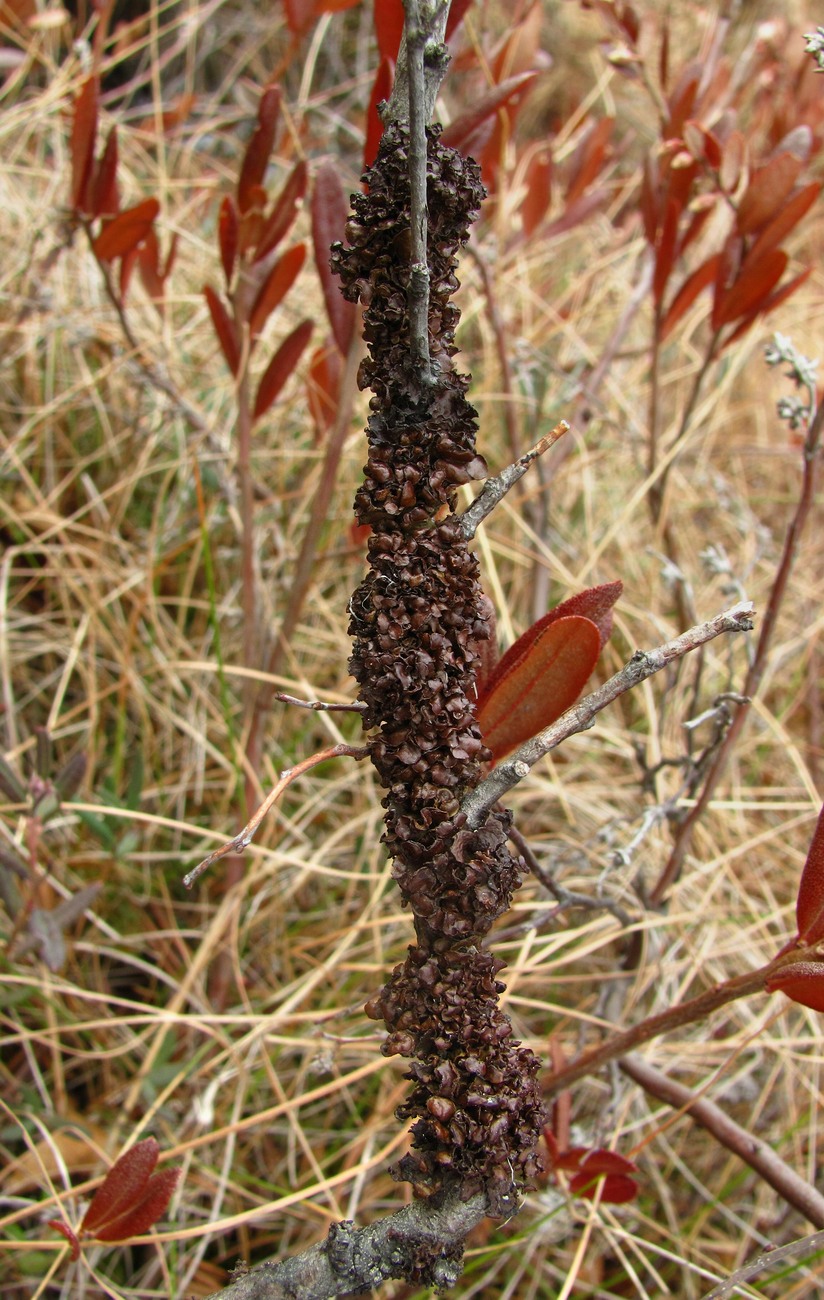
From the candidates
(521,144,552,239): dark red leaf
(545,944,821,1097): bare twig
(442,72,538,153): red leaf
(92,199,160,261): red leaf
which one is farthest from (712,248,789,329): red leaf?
(545,944,821,1097): bare twig

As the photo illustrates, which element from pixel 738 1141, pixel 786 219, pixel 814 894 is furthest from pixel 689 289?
pixel 738 1141

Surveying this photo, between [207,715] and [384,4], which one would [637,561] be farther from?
[384,4]

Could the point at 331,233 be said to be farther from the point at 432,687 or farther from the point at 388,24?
the point at 432,687

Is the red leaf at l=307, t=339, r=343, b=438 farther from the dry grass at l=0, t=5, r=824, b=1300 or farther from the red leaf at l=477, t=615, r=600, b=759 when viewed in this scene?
the red leaf at l=477, t=615, r=600, b=759

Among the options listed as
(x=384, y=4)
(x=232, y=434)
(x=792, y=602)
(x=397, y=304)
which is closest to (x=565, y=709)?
(x=397, y=304)

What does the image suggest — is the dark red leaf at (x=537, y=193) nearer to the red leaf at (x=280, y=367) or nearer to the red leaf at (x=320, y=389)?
the red leaf at (x=320, y=389)

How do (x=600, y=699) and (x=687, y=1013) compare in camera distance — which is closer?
(x=600, y=699)
